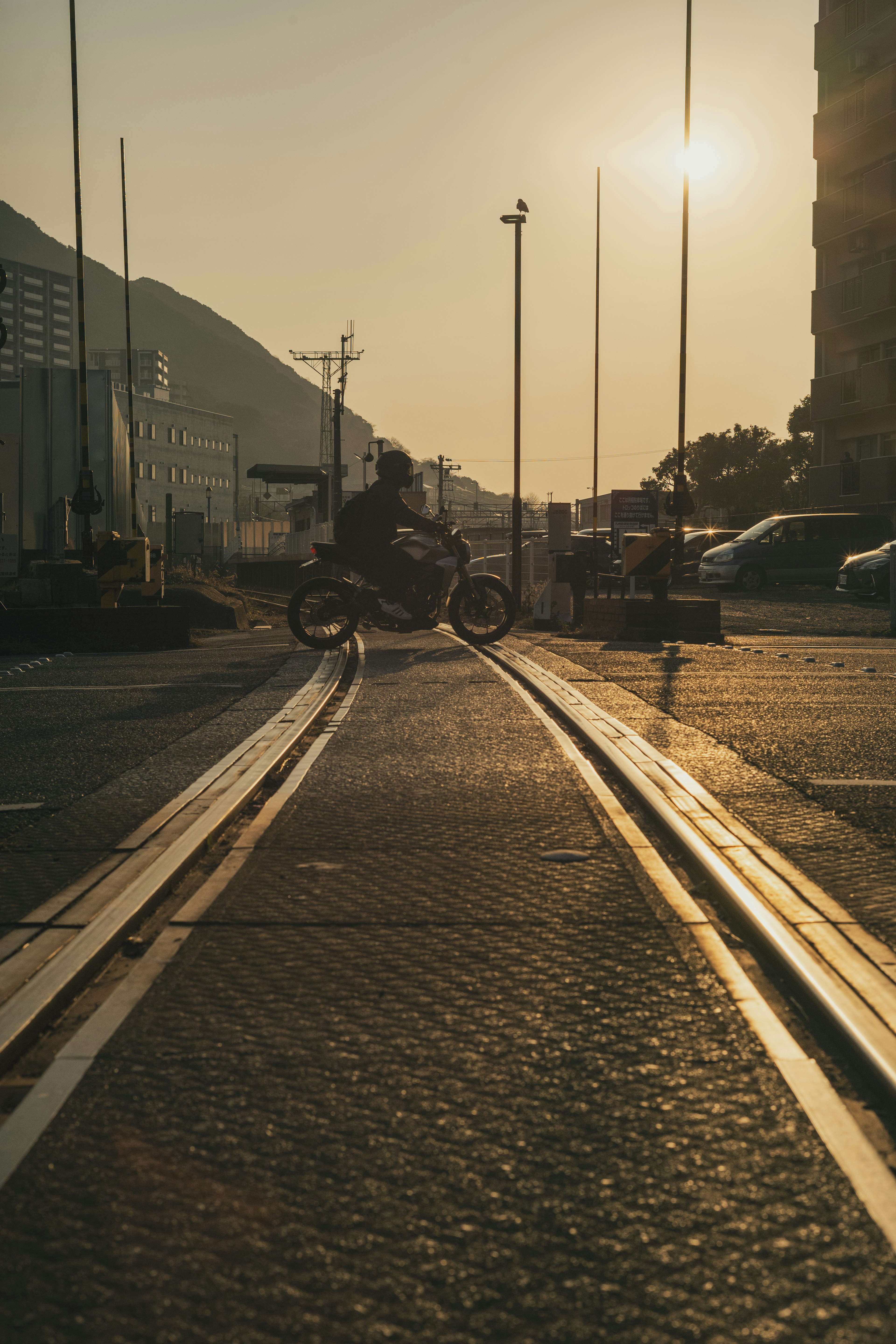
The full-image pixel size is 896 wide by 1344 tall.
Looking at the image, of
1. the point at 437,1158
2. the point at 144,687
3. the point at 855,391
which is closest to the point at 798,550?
the point at 855,391

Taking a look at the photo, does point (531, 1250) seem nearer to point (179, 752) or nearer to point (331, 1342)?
point (331, 1342)

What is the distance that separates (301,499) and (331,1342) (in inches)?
3787

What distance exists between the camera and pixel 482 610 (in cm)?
1491

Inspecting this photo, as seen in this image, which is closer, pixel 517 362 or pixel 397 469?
pixel 397 469

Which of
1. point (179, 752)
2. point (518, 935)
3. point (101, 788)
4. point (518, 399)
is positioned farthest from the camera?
point (518, 399)

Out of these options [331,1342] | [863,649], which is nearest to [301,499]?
[863,649]

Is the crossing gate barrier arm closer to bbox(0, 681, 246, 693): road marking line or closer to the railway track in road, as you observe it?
bbox(0, 681, 246, 693): road marking line

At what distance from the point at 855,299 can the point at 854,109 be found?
695 centimetres

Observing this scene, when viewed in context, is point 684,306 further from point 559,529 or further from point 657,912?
point 657,912

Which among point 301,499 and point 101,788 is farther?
point 301,499

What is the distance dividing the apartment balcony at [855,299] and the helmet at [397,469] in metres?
41.3

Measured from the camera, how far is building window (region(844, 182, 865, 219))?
171 feet

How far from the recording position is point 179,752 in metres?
8.00

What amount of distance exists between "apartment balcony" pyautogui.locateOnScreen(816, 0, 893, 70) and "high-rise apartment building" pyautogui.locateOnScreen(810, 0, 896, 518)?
0.13 ft
